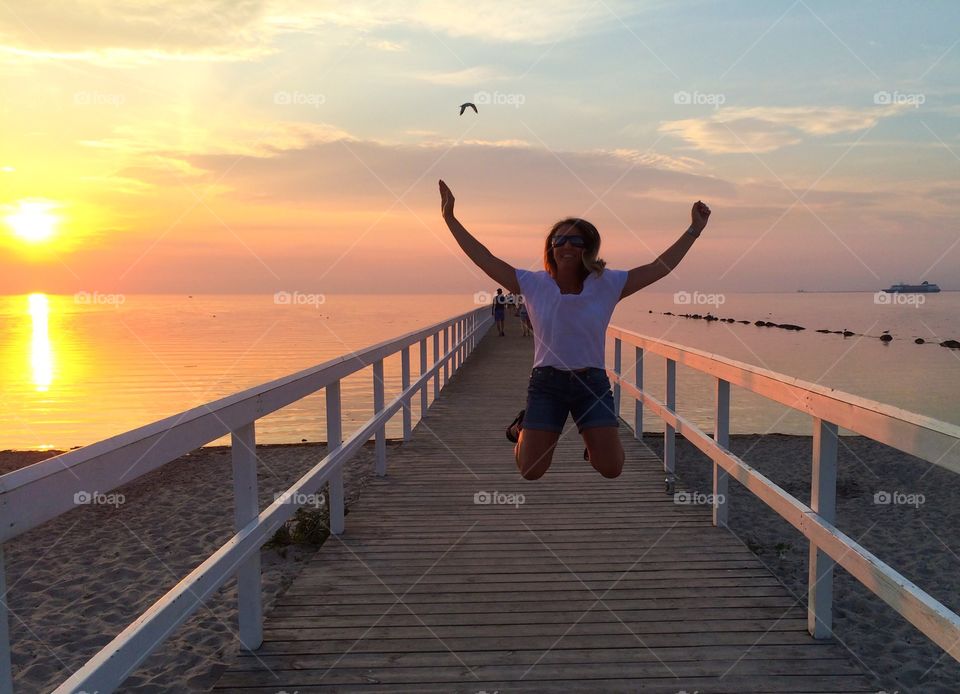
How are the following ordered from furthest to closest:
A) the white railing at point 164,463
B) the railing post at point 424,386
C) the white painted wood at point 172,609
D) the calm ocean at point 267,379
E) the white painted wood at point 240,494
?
the calm ocean at point 267,379, the railing post at point 424,386, the white painted wood at point 172,609, the white painted wood at point 240,494, the white railing at point 164,463

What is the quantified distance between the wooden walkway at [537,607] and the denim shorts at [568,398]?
36.1 inches

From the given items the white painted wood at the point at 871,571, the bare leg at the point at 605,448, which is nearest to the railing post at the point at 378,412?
the bare leg at the point at 605,448

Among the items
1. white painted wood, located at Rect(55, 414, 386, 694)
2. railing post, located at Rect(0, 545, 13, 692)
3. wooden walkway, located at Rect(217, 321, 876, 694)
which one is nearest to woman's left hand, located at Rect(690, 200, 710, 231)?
wooden walkway, located at Rect(217, 321, 876, 694)

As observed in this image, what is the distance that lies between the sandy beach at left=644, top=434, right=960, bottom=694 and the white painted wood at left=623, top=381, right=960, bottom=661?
68 cm

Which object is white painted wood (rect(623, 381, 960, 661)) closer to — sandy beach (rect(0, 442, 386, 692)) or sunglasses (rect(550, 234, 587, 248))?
sunglasses (rect(550, 234, 587, 248))

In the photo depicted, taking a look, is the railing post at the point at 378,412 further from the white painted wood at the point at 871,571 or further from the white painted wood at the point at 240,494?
the white painted wood at the point at 871,571

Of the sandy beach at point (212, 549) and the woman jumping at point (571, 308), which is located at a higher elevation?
the woman jumping at point (571, 308)

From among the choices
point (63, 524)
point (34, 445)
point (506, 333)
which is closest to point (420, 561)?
point (63, 524)

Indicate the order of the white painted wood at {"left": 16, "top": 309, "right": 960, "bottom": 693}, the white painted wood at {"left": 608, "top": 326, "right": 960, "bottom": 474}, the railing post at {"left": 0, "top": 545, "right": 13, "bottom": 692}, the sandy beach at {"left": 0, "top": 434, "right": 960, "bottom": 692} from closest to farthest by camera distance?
the railing post at {"left": 0, "top": 545, "right": 13, "bottom": 692}, the white painted wood at {"left": 16, "top": 309, "right": 960, "bottom": 693}, the white painted wood at {"left": 608, "top": 326, "right": 960, "bottom": 474}, the sandy beach at {"left": 0, "top": 434, "right": 960, "bottom": 692}

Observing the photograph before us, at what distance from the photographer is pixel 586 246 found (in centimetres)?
406

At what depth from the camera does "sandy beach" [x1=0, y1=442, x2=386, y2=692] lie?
4.78 m

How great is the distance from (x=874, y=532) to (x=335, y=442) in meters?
6.69

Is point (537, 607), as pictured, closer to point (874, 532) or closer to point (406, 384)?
point (406, 384)

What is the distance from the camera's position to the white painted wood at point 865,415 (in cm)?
210
